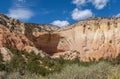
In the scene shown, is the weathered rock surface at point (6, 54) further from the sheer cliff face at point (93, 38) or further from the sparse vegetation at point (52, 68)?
the sheer cliff face at point (93, 38)

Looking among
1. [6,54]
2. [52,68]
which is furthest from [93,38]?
[6,54]

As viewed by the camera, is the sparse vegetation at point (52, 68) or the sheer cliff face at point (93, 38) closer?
the sparse vegetation at point (52, 68)

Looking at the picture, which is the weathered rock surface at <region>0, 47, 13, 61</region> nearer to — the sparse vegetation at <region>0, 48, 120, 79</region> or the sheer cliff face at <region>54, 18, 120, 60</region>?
the sparse vegetation at <region>0, 48, 120, 79</region>

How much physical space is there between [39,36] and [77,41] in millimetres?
10296

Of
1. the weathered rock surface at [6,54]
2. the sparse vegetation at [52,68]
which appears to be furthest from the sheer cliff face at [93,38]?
the weathered rock surface at [6,54]

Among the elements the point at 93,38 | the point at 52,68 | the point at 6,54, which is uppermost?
the point at 93,38

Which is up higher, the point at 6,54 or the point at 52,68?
the point at 6,54

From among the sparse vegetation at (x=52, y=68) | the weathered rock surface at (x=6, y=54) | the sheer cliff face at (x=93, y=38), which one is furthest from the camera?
the sheer cliff face at (x=93, y=38)

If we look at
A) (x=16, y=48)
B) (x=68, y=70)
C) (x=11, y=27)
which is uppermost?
(x=11, y=27)

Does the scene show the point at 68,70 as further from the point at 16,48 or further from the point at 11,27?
the point at 11,27

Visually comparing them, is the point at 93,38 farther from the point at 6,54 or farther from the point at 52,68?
the point at 6,54

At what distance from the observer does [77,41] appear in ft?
302

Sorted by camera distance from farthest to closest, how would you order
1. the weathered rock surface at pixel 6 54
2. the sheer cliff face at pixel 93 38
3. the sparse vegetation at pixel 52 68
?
1. the sheer cliff face at pixel 93 38
2. the weathered rock surface at pixel 6 54
3. the sparse vegetation at pixel 52 68

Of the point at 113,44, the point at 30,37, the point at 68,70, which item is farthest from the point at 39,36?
the point at 68,70
